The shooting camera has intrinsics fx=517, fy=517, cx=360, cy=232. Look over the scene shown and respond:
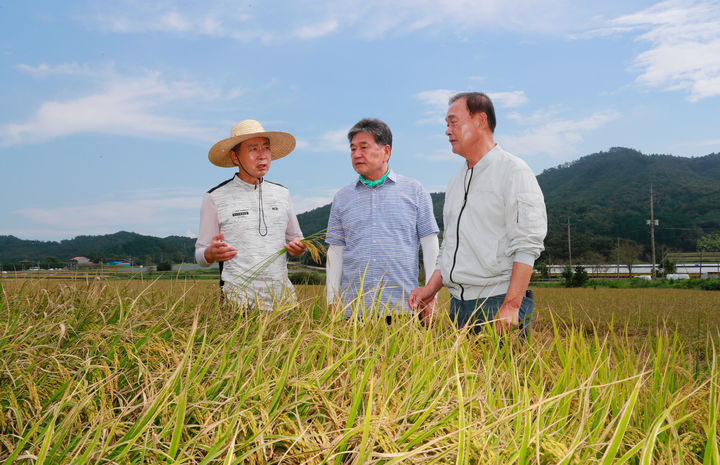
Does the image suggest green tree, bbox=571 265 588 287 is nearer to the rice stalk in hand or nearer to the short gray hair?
the short gray hair

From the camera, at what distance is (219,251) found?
11.1 feet

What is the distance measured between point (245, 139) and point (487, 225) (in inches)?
75.3

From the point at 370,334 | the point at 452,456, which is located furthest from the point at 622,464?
the point at 370,334

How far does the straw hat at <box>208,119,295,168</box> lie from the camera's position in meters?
3.73

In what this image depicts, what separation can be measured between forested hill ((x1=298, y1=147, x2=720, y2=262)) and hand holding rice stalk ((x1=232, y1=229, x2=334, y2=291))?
52071 mm

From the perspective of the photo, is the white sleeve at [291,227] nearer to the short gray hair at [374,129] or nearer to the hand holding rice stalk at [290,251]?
the hand holding rice stalk at [290,251]

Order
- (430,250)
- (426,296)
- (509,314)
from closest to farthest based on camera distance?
1. (509,314)
2. (426,296)
3. (430,250)

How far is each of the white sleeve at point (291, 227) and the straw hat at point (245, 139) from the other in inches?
21.3

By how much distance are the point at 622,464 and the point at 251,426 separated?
4.11 feet

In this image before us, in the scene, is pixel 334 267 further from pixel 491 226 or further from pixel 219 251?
pixel 491 226

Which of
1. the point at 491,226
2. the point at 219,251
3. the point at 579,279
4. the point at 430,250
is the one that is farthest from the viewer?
the point at 579,279

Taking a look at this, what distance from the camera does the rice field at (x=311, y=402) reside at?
1711 millimetres

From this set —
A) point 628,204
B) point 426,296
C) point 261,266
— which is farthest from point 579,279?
point 628,204

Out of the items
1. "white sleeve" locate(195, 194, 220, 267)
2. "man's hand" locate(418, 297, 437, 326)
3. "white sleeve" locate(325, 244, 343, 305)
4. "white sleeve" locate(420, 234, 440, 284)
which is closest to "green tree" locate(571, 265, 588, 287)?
"white sleeve" locate(420, 234, 440, 284)
